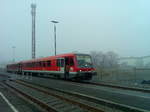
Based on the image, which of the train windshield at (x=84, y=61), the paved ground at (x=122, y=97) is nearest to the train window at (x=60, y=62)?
the train windshield at (x=84, y=61)

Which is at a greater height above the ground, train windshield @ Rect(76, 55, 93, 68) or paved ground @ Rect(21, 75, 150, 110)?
train windshield @ Rect(76, 55, 93, 68)

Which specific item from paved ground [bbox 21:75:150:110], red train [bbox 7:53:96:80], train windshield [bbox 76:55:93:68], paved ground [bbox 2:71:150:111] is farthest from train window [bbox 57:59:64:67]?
paved ground [bbox 21:75:150:110]

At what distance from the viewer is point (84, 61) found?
83.0 ft

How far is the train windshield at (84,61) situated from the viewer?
2459cm

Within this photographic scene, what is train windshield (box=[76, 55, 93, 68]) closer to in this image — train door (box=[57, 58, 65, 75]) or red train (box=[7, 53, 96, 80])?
red train (box=[7, 53, 96, 80])

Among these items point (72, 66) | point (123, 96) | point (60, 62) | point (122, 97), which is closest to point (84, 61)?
point (72, 66)

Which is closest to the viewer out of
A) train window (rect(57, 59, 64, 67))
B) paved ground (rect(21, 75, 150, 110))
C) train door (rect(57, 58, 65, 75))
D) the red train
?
paved ground (rect(21, 75, 150, 110))

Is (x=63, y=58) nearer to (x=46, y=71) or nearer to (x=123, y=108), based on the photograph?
(x=46, y=71)

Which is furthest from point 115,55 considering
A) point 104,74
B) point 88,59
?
point 88,59

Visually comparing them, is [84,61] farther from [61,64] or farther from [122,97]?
[122,97]

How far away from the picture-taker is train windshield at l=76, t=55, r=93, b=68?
24594 millimetres

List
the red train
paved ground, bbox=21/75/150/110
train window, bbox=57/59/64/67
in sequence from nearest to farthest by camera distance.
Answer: paved ground, bbox=21/75/150/110 < the red train < train window, bbox=57/59/64/67

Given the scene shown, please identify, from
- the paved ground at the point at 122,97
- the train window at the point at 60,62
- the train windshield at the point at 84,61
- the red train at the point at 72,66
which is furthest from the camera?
the train window at the point at 60,62

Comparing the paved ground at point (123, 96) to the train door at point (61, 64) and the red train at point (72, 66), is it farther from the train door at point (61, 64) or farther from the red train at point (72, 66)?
the train door at point (61, 64)
